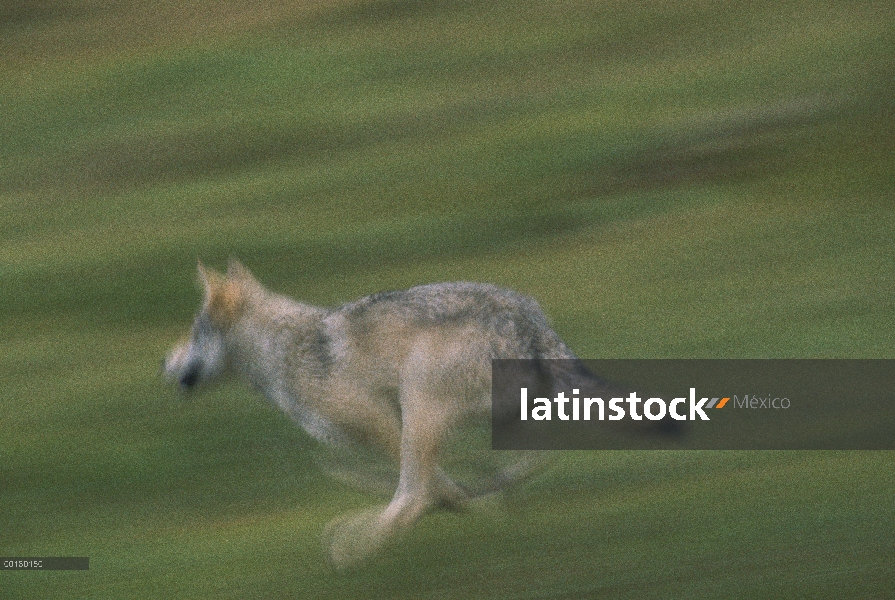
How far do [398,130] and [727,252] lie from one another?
10.1ft

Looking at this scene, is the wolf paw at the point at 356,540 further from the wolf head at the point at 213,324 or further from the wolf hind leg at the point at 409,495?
the wolf head at the point at 213,324

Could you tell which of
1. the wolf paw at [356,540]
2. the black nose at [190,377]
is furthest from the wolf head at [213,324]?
the wolf paw at [356,540]

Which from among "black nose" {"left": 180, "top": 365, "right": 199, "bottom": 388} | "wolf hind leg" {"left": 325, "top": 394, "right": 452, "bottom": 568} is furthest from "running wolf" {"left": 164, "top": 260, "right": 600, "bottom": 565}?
"black nose" {"left": 180, "top": 365, "right": 199, "bottom": 388}

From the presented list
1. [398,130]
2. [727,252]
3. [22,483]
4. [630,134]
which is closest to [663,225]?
[727,252]

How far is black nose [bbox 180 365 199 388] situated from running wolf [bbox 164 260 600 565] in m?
0.28

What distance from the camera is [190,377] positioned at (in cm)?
653

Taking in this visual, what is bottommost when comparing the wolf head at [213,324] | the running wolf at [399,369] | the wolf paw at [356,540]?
the wolf paw at [356,540]

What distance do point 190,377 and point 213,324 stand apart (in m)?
0.25

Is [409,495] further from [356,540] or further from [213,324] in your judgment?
[213,324]

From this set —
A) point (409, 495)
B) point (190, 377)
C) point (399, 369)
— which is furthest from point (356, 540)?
point (190, 377)

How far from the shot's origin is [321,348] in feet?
20.4

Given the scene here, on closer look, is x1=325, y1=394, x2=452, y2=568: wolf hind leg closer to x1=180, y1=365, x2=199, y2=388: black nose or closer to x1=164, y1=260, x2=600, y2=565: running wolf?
x1=164, y1=260, x2=600, y2=565: running wolf

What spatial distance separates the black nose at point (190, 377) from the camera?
6523 millimetres

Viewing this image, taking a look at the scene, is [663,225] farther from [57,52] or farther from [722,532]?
[57,52]
